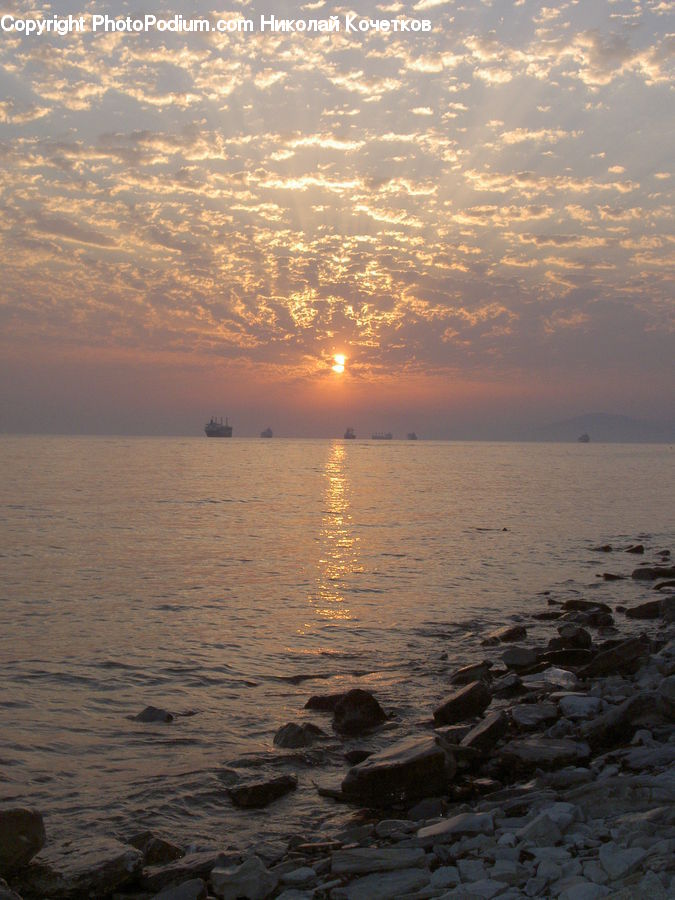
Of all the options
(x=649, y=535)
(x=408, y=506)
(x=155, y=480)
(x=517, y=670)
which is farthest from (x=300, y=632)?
(x=155, y=480)

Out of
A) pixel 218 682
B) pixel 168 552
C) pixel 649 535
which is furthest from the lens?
pixel 649 535

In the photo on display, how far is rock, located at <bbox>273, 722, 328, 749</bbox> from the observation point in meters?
12.5

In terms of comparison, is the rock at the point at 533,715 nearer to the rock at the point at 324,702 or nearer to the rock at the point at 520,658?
the rock at the point at 324,702

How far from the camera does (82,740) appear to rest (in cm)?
1266

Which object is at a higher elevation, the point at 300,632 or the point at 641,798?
the point at 641,798

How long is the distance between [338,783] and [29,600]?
16.6 m

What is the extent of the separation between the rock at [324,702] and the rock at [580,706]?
4132 millimetres

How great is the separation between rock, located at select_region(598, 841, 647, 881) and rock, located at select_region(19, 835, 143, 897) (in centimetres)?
497

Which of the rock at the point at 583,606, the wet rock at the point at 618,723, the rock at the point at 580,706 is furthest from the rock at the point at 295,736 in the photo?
the rock at the point at 583,606

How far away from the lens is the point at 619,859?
21.0 feet

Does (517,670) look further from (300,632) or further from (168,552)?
(168,552)

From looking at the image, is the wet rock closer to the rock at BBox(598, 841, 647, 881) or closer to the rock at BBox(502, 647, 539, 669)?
the rock at BBox(598, 841, 647, 881)

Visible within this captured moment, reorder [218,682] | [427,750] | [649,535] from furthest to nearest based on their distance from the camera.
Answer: [649,535] < [218,682] < [427,750]

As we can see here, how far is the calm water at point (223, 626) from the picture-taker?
36.7ft
